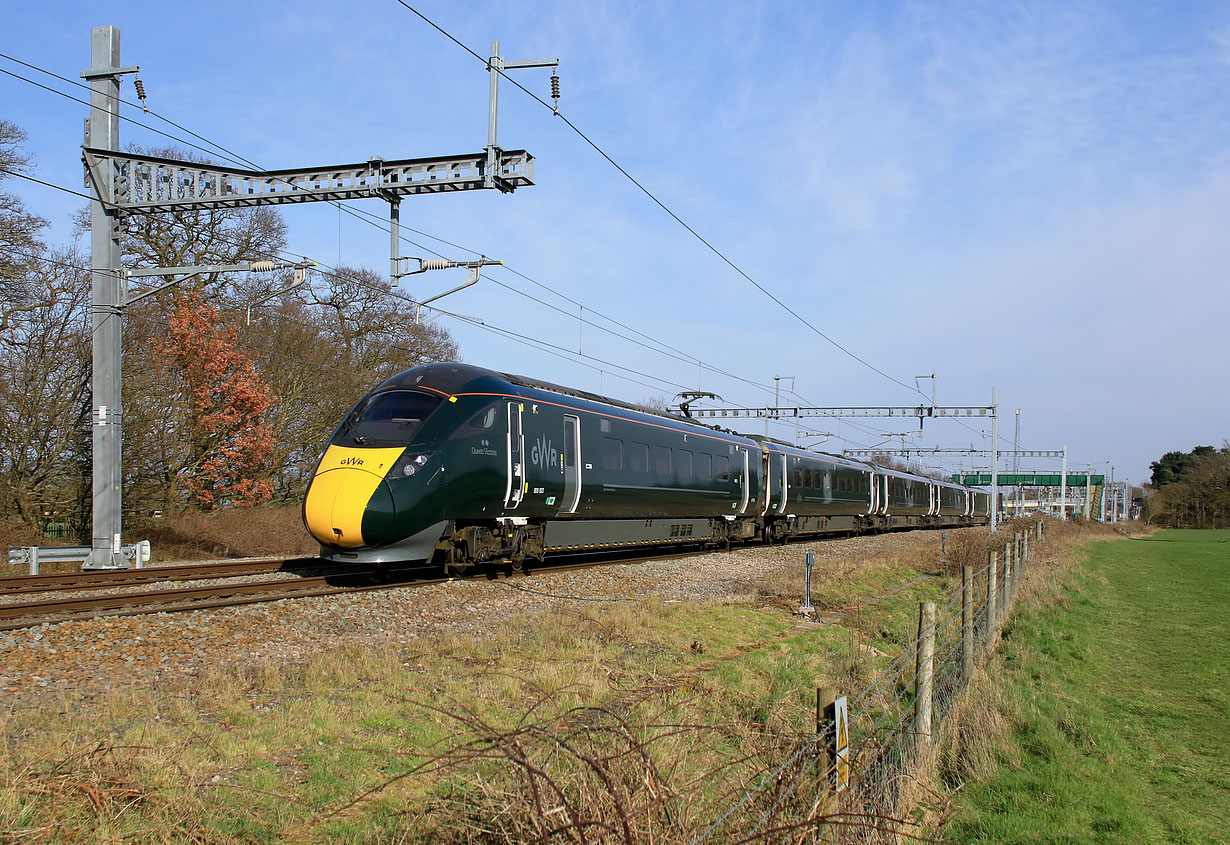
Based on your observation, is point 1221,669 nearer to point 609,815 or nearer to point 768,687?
point 768,687

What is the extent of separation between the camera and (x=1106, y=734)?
811 centimetres

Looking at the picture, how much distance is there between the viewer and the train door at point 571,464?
15.6 metres

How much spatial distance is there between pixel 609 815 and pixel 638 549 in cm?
2039

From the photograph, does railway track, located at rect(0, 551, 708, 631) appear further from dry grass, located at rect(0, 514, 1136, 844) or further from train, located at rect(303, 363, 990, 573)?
dry grass, located at rect(0, 514, 1136, 844)

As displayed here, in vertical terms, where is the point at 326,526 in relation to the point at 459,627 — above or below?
above

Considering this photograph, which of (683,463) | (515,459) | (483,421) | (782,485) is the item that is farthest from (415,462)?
(782,485)

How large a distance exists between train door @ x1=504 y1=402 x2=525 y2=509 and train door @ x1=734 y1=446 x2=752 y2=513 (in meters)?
10.5

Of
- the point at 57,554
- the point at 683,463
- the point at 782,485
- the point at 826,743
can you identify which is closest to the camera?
the point at 826,743

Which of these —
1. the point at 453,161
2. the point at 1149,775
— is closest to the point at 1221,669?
the point at 1149,775

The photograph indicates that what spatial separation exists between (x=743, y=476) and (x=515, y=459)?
37.1ft

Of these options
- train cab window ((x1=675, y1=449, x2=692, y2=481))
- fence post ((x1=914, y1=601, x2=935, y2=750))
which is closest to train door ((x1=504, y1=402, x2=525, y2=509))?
train cab window ((x1=675, y1=449, x2=692, y2=481))

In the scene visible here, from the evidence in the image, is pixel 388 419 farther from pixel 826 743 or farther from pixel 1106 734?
A: pixel 826 743

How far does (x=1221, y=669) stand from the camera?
38.5 ft

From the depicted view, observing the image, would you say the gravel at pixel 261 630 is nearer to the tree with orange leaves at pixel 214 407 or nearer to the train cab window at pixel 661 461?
the train cab window at pixel 661 461
